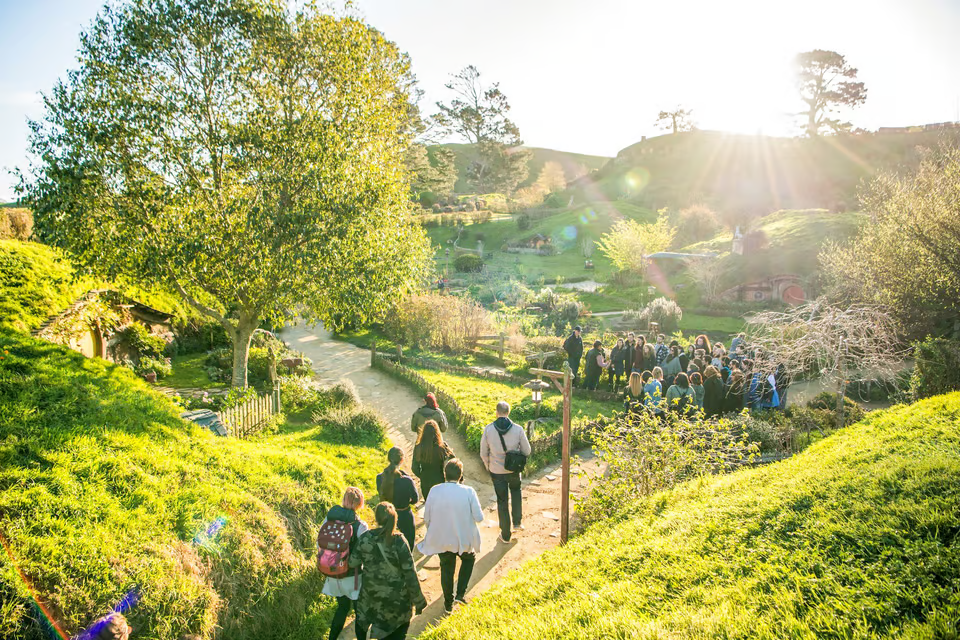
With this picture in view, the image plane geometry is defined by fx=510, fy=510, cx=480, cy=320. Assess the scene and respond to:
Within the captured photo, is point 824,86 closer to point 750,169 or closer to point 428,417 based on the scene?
point 750,169

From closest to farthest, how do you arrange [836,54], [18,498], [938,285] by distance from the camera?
[18,498], [938,285], [836,54]

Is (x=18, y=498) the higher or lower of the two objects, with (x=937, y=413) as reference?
higher

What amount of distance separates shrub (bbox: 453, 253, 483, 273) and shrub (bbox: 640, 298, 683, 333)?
20.2 meters

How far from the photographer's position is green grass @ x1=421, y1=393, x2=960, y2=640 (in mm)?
3695

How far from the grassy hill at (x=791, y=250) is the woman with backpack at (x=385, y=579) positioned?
31.1 meters

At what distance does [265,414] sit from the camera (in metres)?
12.2

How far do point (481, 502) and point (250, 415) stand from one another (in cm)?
567

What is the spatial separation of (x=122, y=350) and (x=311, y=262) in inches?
336

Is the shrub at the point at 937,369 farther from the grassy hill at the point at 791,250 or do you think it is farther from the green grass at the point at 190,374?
the grassy hill at the point at 791,250

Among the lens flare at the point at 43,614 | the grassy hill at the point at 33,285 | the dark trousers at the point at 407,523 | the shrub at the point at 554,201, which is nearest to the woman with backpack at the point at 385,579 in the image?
the dark trousers at the point at 407,523

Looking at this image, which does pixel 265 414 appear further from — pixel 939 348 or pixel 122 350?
pixel 939 348

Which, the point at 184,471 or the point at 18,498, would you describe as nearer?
the point at 18,498

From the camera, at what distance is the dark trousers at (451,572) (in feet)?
20.0

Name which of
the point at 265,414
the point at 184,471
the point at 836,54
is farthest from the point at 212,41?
the point at 836,54
